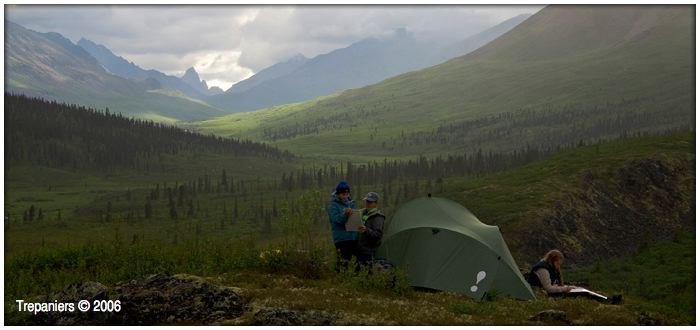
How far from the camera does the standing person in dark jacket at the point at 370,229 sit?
2118cm

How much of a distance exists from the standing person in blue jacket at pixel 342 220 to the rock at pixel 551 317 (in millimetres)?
5651

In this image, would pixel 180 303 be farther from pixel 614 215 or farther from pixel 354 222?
→ pixel 614 215

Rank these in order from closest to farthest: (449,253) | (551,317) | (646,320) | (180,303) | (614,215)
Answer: (180,303) → (551,317) → (646,320) → (449,253) → (614,215)

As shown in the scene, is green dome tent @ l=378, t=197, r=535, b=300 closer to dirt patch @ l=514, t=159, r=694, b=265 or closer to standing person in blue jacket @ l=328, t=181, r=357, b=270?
standing person in blue jacket @ l=328, t=181, r=357, b=270

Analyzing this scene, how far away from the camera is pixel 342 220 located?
20.9 metres

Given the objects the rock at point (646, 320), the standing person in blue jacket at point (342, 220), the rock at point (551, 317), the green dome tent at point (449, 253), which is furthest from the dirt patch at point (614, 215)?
the rock at point (551, 317)

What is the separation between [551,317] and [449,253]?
194 inches

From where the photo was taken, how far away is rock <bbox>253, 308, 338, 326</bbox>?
1661cm

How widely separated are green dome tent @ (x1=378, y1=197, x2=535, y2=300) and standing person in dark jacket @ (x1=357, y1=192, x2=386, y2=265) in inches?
75.1

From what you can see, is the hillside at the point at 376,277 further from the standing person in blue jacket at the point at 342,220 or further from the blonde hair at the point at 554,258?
the blonde hair at the point at 554,258

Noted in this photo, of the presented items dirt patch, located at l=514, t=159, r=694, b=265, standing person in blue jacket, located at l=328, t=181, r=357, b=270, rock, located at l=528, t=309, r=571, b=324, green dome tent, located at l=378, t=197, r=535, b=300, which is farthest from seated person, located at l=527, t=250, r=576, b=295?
dirt patch, located at l=514, t=159, r=694, b=265

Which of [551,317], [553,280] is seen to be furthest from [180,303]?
[553,280]

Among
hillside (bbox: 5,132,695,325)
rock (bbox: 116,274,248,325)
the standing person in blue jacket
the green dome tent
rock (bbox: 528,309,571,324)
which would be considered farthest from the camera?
the green dome tent

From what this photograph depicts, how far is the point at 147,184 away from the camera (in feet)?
653
